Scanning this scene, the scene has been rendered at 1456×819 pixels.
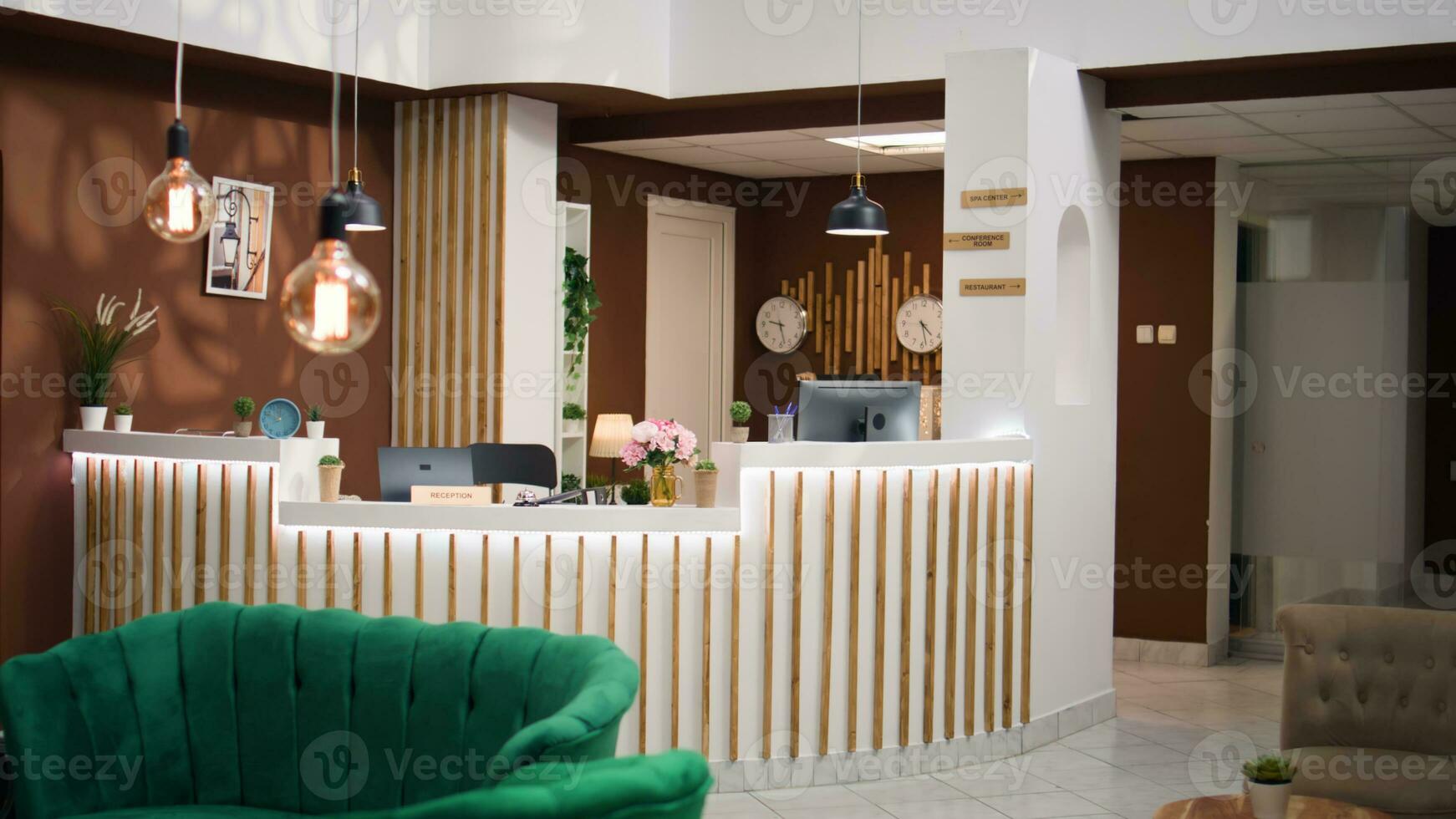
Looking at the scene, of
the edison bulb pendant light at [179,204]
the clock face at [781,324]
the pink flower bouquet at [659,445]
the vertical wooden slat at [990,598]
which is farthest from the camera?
the clock face at [781,324]

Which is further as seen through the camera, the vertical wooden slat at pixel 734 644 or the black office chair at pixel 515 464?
the black office chair at pixel 515 464

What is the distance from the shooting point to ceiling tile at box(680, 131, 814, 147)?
332 inches

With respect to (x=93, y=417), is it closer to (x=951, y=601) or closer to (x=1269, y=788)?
(x=951, y=601)

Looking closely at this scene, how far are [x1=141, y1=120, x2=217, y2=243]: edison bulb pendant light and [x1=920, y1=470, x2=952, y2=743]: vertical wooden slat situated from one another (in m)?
3.71

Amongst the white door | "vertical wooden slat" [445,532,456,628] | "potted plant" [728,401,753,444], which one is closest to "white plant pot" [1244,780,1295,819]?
"potted plant" [728,401,753,444]

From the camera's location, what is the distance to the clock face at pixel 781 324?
10.5m

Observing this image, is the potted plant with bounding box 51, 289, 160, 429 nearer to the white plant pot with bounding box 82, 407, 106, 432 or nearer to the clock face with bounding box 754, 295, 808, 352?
the white plant pot with bounding box 82, 407, 106, 432

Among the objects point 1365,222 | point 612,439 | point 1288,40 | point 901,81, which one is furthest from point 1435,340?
point 612,439

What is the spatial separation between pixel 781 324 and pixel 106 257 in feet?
16.2

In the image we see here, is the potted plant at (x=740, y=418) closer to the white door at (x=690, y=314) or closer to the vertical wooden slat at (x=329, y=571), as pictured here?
the vertical wooden slat at (x=329, y=571)

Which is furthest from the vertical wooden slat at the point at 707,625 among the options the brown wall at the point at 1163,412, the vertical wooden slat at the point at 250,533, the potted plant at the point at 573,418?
the brown wall at the point at 1163,412

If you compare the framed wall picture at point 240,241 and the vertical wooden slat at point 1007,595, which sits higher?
the framed wall picture at point 240,241

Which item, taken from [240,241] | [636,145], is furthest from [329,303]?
[636,145]

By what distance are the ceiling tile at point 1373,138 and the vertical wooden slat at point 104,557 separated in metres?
6.62
